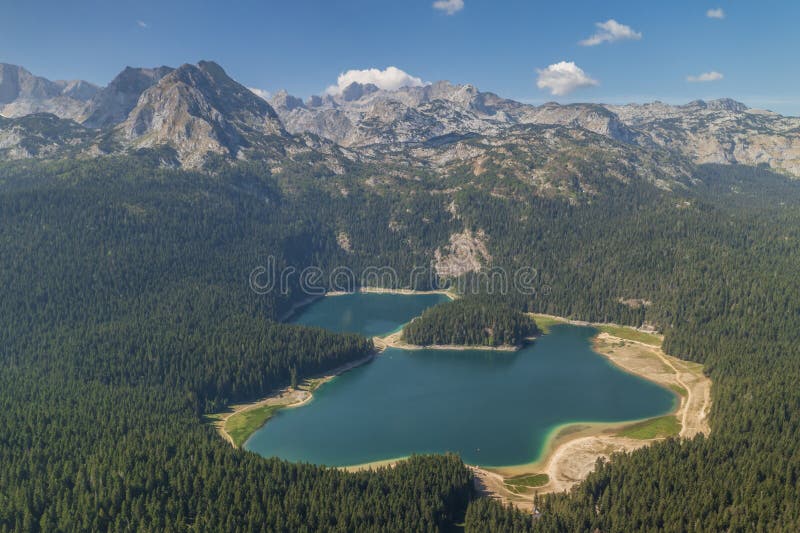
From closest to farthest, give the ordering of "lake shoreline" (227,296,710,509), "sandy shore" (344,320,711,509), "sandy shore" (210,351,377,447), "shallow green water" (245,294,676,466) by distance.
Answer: "sandy shore" (344,320,711,509), "lake shoreline" (227,296,710,509), "shallow green water" (245,294,676,466), "sandy shore" (210,351,377,447)

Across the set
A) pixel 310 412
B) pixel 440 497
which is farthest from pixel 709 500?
pixel 310 412

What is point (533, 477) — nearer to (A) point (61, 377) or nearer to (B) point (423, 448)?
(B) point (423, 448)

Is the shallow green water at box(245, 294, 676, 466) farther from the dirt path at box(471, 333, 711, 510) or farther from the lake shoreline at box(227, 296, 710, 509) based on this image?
the dirt path at box(471, 333, 711, 510)

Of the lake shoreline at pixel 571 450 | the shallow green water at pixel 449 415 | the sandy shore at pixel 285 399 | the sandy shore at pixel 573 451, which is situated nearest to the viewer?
the sandy shore at pixel 573 451

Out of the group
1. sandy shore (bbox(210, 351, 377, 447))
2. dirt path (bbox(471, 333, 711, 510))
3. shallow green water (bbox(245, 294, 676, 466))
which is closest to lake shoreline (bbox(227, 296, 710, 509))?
dirt path (bbox(471, 333, 711, 510))

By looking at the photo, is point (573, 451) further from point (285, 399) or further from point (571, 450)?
point (285, 399)

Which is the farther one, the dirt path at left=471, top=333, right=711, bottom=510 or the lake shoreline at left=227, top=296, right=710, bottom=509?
the lake shoreline at left=227, top=296, right=710, bottom=509

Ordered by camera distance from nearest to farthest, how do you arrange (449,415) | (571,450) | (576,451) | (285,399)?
(576,451) → (571,450) → (449,415) → (285,399)

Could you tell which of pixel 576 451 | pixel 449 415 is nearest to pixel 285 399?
pixel 449 415

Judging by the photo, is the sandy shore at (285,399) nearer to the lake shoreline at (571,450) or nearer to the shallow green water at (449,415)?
the lake shoreline at (571,450)

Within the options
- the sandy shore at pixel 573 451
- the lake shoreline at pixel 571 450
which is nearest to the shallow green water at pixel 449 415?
the lake shoreline at pixel 571 450

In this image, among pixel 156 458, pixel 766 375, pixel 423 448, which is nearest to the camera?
pixel 156 458
